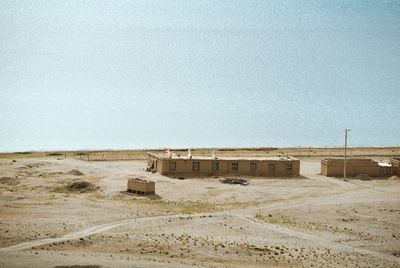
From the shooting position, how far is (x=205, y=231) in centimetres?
4728

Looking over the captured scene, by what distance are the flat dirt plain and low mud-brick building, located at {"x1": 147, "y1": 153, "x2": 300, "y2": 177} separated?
239 centimetres

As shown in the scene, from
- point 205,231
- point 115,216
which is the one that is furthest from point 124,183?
point 205,231

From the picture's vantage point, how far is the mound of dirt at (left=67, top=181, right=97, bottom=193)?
213 feet

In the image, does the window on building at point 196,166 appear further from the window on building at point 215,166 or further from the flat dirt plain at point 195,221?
the flat dirt plain at point 195,221

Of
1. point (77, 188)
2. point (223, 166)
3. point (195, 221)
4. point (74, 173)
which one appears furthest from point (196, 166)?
point (195, 221)

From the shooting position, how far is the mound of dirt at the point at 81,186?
213 ft

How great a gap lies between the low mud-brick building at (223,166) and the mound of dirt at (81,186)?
12613mm

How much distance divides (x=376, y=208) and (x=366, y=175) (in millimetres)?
20837

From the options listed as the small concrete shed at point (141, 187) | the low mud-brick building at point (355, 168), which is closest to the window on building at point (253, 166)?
the low mud-brick building at point (355, 168)

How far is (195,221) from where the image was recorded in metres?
50.8

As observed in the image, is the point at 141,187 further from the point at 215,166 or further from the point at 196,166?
the point at 215,166

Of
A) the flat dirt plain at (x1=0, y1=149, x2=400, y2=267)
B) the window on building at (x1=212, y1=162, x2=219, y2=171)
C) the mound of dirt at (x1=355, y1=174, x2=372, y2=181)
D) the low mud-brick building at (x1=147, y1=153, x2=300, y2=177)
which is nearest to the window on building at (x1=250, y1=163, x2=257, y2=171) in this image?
the low mud-brick building at (x1=147, y1=153, x2=300, y2=177)

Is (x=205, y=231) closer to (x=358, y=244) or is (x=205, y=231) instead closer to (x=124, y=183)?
(x=358, y=244)

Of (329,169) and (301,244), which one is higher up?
(329,169)
